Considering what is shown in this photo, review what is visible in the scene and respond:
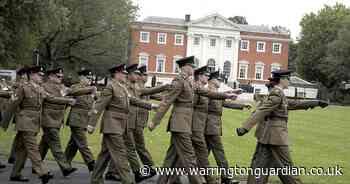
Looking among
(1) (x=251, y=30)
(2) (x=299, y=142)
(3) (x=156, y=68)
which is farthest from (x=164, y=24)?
(2) (x=299, y=142)

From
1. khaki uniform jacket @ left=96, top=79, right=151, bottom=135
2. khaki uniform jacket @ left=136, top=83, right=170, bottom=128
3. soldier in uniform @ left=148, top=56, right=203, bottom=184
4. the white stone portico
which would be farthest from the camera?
the white stone portico

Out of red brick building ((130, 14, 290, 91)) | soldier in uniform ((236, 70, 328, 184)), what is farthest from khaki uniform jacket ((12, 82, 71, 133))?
red brick building ((130, 14, 290, 91))

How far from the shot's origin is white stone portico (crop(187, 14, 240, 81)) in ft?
276

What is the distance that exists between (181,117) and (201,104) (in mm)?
1293

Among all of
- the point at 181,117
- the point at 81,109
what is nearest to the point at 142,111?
the point at 81,109

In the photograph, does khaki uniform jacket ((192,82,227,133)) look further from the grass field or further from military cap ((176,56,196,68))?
the grass field

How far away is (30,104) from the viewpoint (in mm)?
10836

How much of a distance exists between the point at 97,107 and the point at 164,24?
240 ft

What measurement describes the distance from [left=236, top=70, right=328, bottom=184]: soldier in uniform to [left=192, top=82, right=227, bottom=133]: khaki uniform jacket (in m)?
1.04

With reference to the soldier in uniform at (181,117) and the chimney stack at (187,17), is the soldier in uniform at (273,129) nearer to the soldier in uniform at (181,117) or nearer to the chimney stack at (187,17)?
the soldier in uniform at (181,117)

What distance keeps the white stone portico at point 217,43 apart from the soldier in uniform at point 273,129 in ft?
246

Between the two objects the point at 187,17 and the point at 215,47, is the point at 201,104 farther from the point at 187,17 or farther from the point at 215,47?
the point at 187,17

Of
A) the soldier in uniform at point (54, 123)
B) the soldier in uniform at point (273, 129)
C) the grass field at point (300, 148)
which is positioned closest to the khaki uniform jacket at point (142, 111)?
the soldier in uniform at point (54, 123)

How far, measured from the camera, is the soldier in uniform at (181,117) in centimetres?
949
